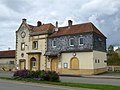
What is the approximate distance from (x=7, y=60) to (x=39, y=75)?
32.2m

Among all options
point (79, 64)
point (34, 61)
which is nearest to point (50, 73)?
point (79, 64)

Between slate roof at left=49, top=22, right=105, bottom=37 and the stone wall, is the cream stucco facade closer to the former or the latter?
the stone wall

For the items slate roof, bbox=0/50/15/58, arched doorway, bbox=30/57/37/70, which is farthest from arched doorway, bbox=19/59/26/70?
slate roof, bbox=0/50/15/58

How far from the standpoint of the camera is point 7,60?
55219 mm

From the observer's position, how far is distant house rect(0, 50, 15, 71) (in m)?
53.8

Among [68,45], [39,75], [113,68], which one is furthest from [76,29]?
[39,75]

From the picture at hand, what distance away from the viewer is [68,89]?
17141 millimetres

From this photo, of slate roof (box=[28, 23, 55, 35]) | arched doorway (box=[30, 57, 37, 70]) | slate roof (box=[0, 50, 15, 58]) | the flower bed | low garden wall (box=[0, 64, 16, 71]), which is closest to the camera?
the flower bed

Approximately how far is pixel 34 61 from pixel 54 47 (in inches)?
219

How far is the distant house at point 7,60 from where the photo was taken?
53781 mm

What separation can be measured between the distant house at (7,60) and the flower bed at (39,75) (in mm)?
26725

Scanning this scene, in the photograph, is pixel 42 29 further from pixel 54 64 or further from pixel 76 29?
pixel 54 64

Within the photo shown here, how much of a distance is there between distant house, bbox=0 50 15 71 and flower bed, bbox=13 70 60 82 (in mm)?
26725

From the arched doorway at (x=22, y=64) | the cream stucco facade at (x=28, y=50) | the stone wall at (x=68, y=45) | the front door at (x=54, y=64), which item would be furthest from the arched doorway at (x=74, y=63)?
the arched doorway at (x=22, y=64)
